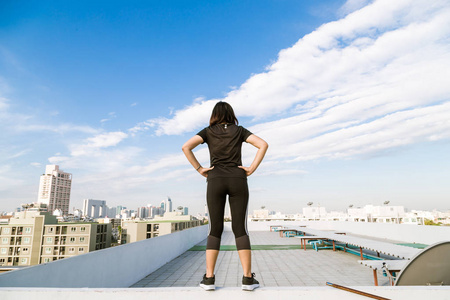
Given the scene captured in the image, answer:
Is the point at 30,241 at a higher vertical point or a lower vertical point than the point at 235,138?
lower

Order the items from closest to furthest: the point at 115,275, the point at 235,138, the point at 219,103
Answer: the point at 235,138
the point at 219,103
the point at 115,275

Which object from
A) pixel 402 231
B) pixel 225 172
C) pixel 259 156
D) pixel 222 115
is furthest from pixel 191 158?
pixel 402 231

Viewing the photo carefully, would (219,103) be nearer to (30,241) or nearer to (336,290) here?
(336,290)

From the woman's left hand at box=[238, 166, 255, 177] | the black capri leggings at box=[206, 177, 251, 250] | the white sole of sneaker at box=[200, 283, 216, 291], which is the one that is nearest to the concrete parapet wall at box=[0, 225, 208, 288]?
the white sole of sneaker at box=[200, 283, 216, 291]

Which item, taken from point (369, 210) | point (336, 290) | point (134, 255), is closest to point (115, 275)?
point (134, 255)

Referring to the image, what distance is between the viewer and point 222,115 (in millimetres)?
2381

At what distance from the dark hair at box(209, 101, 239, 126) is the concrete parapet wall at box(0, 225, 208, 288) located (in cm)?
183

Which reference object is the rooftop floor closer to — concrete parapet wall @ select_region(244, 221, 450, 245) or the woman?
the woman

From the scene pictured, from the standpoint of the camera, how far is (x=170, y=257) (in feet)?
23.9

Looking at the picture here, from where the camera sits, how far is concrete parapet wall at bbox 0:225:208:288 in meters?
2.47

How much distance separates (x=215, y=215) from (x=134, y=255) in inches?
140

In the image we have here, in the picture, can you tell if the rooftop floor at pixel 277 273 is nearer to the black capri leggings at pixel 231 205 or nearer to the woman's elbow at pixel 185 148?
the black capri leggings at pixel 231 205

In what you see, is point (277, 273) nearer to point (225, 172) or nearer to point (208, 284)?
point (208, 284)

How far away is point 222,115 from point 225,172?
0.59 metres
